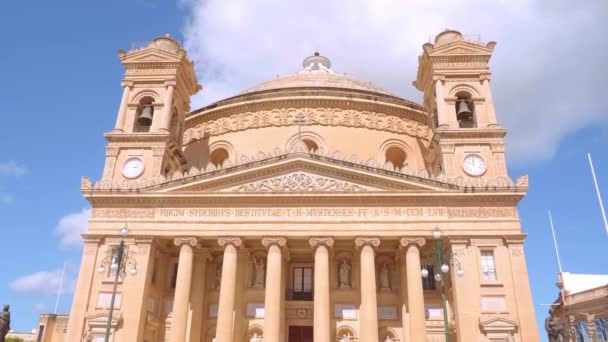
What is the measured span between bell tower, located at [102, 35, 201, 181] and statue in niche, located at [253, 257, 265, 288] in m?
7.11

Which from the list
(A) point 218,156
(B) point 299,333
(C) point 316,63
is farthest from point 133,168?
(C) point 316,63

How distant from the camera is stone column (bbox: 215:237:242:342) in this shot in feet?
78.8

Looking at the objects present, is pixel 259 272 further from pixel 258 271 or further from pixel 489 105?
pixel 489 105

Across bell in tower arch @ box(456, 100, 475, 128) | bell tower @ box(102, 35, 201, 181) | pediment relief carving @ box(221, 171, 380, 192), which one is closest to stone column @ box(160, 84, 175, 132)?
bell tower @ box(102, 35, 201, 181)

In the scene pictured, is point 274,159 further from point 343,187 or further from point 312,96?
point 312,96

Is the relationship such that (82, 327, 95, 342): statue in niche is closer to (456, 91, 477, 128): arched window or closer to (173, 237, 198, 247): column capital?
(173, 237, 198, 247): column capital

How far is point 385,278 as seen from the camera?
2777cm

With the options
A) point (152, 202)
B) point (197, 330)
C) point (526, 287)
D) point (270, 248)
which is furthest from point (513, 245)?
point (152, 202)

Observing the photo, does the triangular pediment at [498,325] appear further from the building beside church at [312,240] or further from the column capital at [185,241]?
the column capital at [185,241]

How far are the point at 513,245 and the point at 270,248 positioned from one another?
38.0ft

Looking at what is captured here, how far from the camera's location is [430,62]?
3152cm

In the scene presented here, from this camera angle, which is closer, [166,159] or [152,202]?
[152,202]

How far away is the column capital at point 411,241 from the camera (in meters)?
25.2

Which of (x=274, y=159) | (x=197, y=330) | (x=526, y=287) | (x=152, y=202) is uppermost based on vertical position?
(x=274, y=159)
